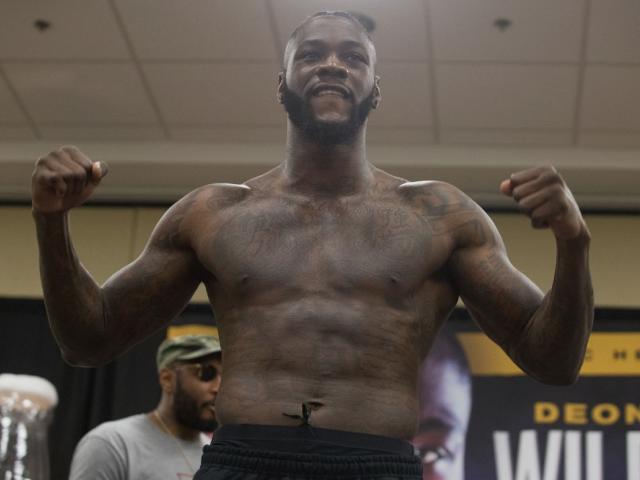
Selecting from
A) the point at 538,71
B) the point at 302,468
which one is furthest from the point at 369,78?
the point at 538,71

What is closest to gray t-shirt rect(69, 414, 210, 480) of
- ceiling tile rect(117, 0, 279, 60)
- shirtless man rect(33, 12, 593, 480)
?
shirtless man rect(33, 12, 593, 480)

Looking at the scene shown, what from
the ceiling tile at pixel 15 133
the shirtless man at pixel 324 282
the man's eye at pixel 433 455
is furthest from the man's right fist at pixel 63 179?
the ceiling tile at pixel 15 133

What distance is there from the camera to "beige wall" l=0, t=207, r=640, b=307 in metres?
5.33

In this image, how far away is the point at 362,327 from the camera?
148 centimetres

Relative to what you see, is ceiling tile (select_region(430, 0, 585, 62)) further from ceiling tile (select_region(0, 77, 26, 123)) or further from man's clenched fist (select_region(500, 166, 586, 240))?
man's clenched fist (select_region(500, 166, 586, 240))

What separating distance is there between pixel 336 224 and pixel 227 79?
3236mm

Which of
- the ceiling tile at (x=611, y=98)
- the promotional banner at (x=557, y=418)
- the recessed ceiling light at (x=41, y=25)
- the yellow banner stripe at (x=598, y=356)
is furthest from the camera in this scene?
the yellow banner stripe at (x=598, y=356)

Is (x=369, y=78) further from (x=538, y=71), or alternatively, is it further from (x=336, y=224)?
(x=538, y=71)

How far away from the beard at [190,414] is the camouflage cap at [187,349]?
0.48ft

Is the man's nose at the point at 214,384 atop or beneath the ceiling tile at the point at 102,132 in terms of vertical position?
beneath

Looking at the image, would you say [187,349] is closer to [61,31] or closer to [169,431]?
[169,431]

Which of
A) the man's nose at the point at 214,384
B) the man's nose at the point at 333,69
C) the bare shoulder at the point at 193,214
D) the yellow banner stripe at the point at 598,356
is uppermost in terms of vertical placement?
the yellow banner stripe at the point at 598,356

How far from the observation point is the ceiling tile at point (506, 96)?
459 cm

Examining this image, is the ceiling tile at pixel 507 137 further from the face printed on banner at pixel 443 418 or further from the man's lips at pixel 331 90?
the man's lips at pixel 331 90
